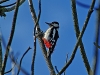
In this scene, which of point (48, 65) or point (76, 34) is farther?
point (48, 65)

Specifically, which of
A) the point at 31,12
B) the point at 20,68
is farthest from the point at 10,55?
the point at 31,12

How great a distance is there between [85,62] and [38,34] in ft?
3.98

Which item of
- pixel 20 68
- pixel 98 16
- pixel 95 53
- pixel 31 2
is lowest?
pixel 20 68

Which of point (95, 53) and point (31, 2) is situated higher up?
point (95, 53)

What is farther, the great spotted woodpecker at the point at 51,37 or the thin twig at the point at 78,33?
the great spotted woodpecker at the point at 51,37

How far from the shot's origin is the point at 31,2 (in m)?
2.71

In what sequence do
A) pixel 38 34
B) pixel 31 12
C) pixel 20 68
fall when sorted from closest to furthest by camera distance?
pixel 20 68 < pixel 31 12 < pixel 38 34

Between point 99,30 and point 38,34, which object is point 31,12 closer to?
point 38,34

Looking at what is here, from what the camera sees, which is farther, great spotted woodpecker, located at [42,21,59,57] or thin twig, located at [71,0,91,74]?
great spotted woodpecker, located at [42,21,59,57]

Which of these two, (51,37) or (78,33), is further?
(51,37)

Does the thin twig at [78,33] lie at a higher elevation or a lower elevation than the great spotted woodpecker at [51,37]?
higher

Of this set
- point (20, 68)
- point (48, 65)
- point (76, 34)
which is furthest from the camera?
point (48, 65)

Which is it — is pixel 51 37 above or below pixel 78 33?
below

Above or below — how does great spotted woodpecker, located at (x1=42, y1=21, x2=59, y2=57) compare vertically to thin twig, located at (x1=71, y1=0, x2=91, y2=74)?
below
